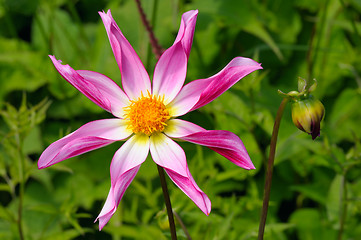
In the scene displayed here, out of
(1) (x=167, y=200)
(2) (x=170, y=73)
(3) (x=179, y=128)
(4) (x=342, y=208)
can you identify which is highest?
(2) (x=170, y=73)

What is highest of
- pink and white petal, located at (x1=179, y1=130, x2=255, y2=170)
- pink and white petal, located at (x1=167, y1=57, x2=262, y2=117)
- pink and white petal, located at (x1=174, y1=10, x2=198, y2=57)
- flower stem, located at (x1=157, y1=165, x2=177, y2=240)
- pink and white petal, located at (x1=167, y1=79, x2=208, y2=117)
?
pink and white petal, located at (x1=174, y1=10, x2=198, y2=57)

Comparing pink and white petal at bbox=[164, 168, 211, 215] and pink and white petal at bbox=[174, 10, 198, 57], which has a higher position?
pink and white petal at bbox=[174, 10, 198, 57]

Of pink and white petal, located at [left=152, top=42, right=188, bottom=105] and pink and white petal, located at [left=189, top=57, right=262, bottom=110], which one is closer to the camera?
pink and white petal, located at [left=189, top=57, right=262, bottom=110]

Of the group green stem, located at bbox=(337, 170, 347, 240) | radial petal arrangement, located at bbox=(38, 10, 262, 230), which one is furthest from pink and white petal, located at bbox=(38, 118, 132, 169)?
green stem, located at bbox=(337, 170, 347, 240)

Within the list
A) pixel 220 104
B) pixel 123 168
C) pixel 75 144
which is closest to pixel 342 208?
pixel 220 104

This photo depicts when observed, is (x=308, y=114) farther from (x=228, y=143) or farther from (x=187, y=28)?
(x=187, y=28)

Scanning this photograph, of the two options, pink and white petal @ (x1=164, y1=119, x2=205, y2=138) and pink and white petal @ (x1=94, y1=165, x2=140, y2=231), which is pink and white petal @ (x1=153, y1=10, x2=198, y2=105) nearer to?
pink and white petal @ (x1=164, y1=119, x2=205, y2=138)

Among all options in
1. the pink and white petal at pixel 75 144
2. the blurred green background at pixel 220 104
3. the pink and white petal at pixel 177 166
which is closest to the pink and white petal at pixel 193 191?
the pink and white petal at pixel 177 166
